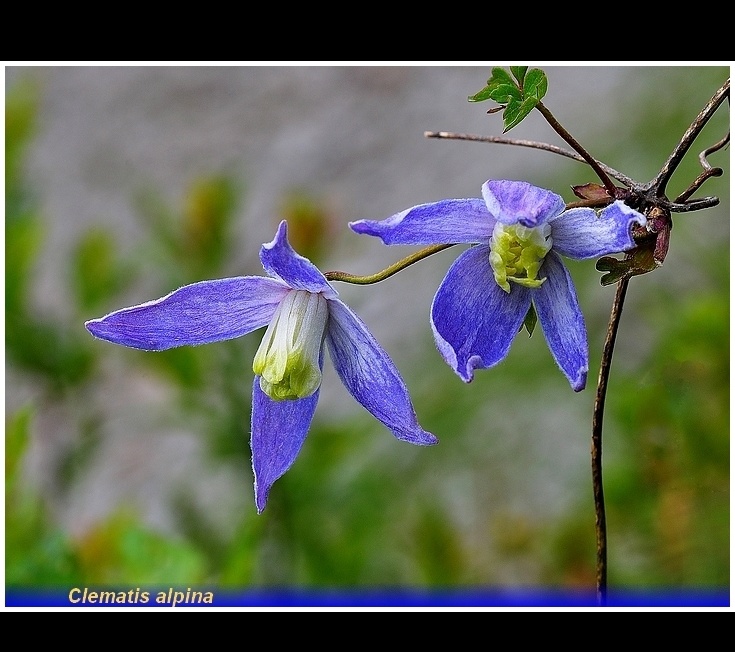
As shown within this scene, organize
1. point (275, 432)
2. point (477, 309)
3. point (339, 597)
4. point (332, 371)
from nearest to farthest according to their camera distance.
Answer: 1. point (477, 309)
2. point (275, 432)
3. point (339, 597)
4. point (332, 371)

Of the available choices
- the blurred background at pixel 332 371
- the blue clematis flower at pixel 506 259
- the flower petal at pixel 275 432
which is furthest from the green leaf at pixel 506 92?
the blurred background at pixel 332 371

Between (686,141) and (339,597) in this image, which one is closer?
(686,141)

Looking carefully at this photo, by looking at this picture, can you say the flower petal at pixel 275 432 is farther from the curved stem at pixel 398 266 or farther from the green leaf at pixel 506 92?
the green leaf at pixel 506 92

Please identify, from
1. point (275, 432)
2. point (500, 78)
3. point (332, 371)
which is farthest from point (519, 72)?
point (332, 371)

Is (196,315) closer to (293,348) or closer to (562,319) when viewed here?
(293,348)

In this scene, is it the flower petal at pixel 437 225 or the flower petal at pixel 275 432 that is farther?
the flower petal at pixel 275 432

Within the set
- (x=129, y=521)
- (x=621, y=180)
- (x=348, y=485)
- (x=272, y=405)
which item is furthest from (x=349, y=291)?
(x=621, y=180)
